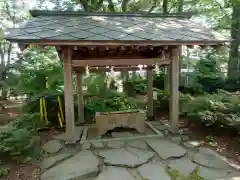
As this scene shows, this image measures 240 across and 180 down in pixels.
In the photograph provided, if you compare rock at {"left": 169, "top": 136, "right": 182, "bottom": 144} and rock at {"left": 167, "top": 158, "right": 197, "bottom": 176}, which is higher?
rock at {"left": 169, "top": 136, "right": 182, "bottom": 144}

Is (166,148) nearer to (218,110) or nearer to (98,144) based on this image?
(98,144)

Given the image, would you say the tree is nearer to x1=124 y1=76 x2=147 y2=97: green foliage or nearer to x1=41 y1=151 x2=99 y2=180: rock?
x1=124 y1=76 x2=147 y2=97: green foliage

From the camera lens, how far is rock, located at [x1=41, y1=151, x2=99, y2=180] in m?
3.72

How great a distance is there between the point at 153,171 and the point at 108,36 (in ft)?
9.01

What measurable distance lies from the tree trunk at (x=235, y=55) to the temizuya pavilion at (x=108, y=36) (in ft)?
15.8

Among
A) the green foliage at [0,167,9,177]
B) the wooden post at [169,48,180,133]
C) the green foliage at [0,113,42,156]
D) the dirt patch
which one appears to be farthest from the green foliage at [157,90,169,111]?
the green foliage at [0,167,9,177]

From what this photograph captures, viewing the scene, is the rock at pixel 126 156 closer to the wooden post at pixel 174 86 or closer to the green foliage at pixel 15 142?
the wooden post at pixel 174 86

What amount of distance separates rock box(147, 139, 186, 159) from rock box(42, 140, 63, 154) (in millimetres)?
2138

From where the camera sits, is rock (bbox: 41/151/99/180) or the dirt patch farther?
the dirt patch

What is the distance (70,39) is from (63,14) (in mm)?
1931

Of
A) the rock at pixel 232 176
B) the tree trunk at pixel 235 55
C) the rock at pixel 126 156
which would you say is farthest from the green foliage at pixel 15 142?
the tree trunk at pixel 235 55

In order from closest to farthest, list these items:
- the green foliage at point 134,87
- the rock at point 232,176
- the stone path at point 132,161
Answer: the rock at point 232,176 < the stone path at point 132,161 < the green foliage at point 134,87

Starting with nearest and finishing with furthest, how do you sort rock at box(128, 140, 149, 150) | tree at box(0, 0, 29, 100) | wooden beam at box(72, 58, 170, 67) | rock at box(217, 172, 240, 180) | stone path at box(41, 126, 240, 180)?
rock at box(217, 172, 240, 180) < stone path at box(41, 126, 240, 180) < wooden beam at box(72, 58, 170, 67) < rock at box(128, 140, 149, 150) < tree at box(0, 0, 29, 100)

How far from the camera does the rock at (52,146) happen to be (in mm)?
4897
